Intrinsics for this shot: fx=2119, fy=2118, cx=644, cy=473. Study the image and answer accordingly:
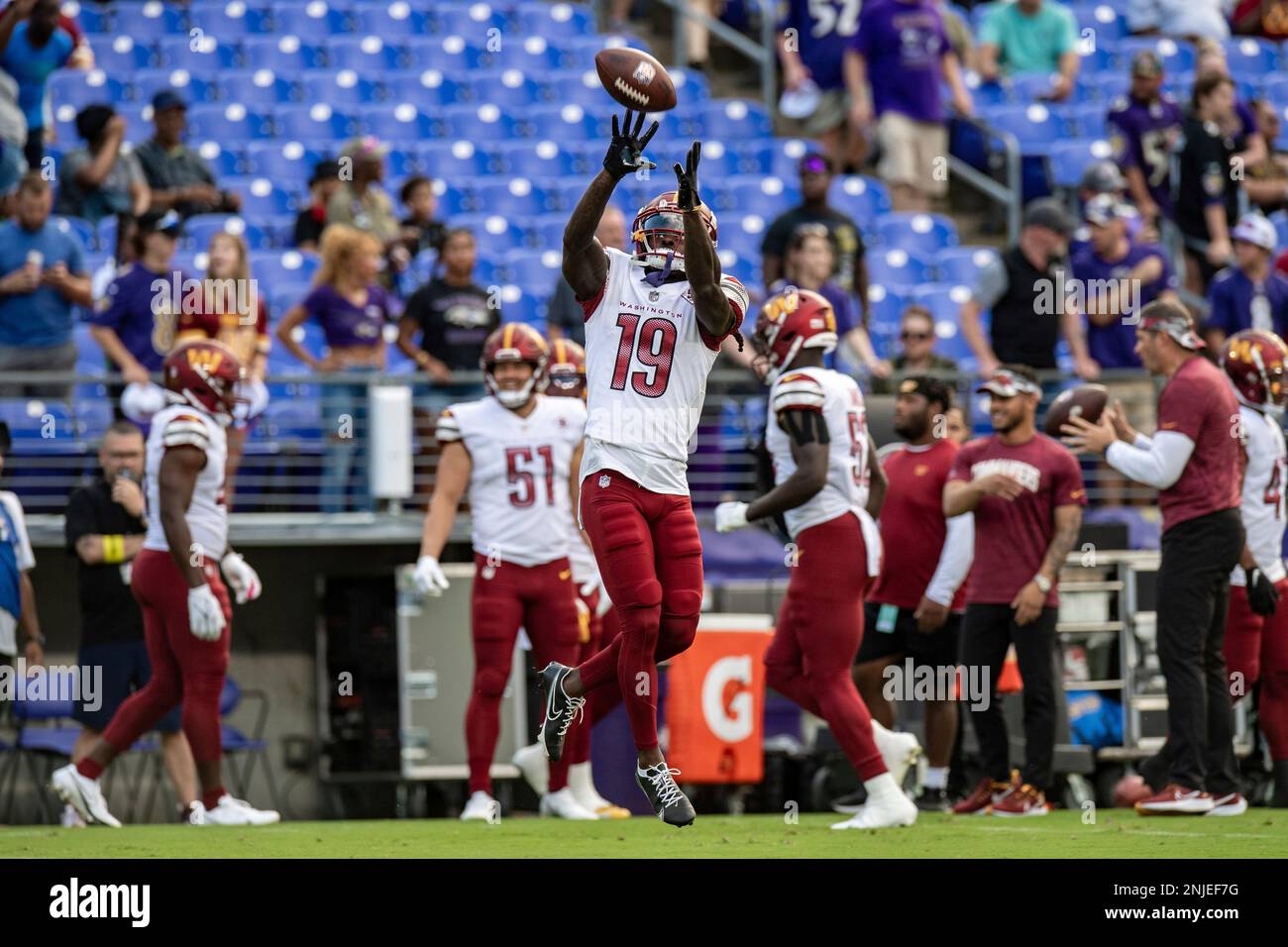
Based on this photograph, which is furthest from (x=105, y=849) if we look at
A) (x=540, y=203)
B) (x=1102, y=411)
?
(x=540, y=203)

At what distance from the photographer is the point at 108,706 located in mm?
10141

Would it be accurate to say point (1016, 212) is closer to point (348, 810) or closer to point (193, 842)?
point (348, 810)

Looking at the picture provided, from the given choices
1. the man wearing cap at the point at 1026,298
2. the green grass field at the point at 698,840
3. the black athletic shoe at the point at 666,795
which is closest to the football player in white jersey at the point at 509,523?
the green grass field at the point at 698,840

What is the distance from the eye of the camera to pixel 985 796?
9.33 meters

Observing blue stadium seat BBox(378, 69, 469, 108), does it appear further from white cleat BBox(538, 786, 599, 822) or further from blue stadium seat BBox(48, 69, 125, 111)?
white cleat BBox(538, 786, 599, 822)

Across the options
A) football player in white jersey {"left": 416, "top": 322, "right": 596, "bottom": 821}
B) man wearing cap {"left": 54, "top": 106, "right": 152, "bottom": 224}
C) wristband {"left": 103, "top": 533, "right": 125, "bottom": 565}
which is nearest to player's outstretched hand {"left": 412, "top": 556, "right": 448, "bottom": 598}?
football player in white jersey {"left": 416, "top": 322, "right": 596, "bottom": 821}

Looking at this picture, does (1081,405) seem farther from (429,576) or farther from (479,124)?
(479,124)

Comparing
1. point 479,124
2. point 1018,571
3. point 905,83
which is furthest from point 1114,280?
point 479,124

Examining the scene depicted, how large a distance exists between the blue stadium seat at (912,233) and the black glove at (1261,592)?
6.59 m

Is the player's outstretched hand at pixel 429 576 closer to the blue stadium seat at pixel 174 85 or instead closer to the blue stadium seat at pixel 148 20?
the blue stadium seat at pixel 174 85

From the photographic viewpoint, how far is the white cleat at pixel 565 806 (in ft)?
30.8

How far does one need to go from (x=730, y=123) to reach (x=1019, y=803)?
815 centimetres

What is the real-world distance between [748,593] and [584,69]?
5.98 m
